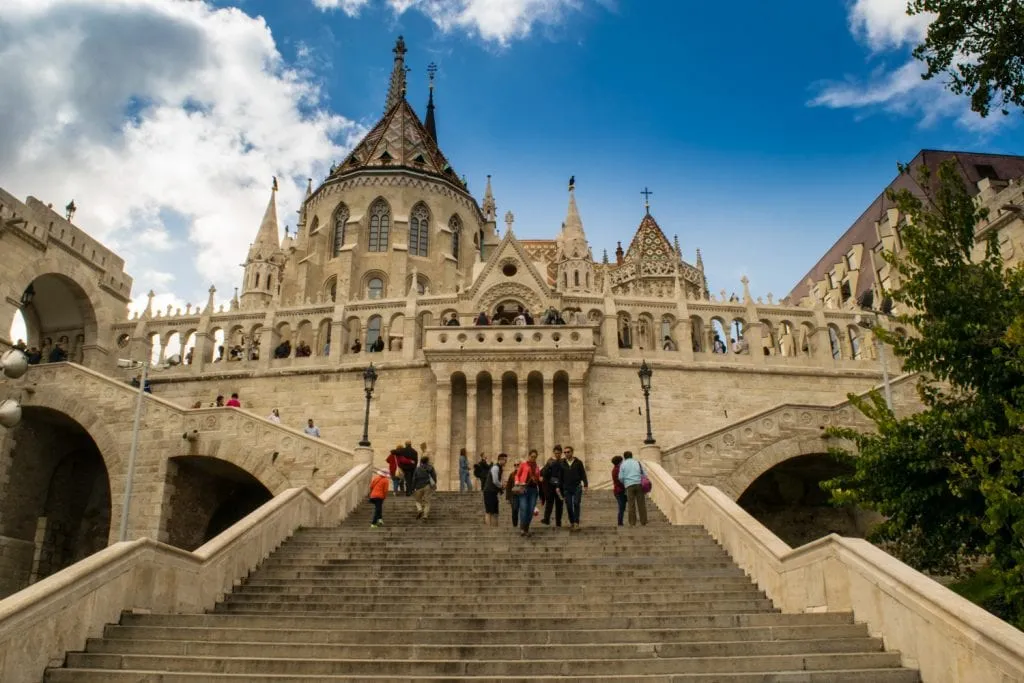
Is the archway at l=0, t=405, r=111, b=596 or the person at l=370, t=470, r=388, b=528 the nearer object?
the person at l=370, t=470, r=388, b=528

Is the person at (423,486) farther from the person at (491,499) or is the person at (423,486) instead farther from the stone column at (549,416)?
the stone column at (549,416)

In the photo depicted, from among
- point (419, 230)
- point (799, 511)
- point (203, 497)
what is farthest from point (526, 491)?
point (419, 230)

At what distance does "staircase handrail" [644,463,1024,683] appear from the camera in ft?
21.3

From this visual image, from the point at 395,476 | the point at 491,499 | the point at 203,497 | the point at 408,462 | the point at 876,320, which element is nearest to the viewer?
the point at 491,499

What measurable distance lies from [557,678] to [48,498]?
23.8m

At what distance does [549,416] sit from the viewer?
2533 centimetres

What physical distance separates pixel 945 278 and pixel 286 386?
22.0 metres

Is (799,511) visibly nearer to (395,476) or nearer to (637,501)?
(637,501)

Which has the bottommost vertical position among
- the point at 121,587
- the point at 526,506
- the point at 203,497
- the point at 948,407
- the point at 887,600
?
the point at 887,600

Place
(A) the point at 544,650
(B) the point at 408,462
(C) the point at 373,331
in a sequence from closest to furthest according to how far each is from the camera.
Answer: (A) the point at 544,650
(B) the point at 408,462
(C) the point at 373,331

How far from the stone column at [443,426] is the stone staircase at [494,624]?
442 inches

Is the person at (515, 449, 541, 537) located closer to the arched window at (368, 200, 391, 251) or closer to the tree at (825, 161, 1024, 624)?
the tree at (825, 161, 1024, 624)

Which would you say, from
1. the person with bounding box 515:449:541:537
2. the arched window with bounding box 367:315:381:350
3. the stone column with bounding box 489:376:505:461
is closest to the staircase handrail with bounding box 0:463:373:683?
the person with bounding box 515:449:541:537

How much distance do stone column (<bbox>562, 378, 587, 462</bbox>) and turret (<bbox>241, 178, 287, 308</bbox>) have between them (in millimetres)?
20732
